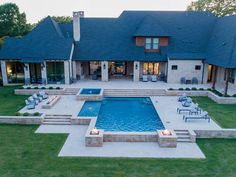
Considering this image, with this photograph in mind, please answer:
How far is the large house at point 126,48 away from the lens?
2575 centimetres

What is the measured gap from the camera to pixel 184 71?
26469mm

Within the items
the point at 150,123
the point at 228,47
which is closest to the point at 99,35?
the point at 228,47

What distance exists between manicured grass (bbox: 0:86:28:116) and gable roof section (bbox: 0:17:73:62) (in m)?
4.16

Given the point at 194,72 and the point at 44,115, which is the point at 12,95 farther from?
the point at 194,72

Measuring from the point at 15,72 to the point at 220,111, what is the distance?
75.4ft

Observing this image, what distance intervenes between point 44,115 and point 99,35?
1576cm

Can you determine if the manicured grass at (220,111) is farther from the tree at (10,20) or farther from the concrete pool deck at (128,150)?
the tree at (10,20)

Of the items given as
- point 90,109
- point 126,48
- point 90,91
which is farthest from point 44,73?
point 126,48

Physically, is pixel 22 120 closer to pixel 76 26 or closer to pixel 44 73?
pixel 44 73

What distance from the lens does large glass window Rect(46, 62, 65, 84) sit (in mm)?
25953

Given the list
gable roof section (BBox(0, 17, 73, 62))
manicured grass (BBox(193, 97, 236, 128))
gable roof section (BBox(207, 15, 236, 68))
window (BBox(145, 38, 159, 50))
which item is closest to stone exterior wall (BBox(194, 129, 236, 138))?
manicured grass (BBox(193, 97, 236, 128))

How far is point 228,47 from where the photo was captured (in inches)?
907

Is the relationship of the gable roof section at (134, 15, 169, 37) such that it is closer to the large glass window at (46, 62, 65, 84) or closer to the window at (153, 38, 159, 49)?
the window at (153, 38, 159, 49)

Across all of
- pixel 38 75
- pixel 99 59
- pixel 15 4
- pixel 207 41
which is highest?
pixel 15 4
